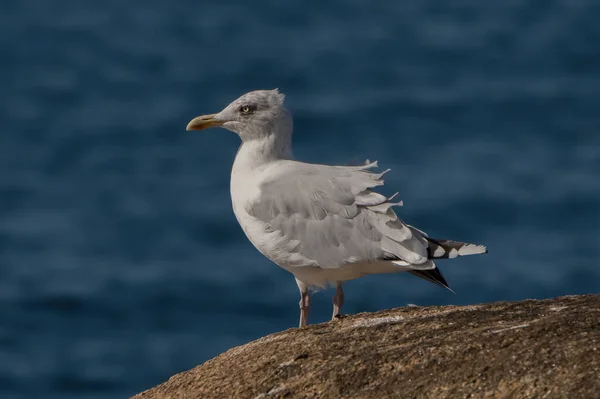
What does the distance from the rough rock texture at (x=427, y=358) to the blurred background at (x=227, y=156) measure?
1480 centimetres

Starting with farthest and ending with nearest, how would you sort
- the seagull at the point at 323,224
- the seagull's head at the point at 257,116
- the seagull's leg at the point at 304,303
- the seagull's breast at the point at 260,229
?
1. the seagull's head at the point at 257,116
2. the seagull's leg at the point at 304,303
3. the seagull's breast at the point at 260,229
4. the seagull at the point at 323,224

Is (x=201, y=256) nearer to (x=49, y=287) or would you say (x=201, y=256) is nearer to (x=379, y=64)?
(x=49, y=287)

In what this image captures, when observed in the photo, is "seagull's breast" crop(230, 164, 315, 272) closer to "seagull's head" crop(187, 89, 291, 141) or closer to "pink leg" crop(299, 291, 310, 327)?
"pink leg" crop(299, 291, 310, 327)

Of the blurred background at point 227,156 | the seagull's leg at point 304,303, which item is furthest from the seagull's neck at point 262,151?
the blurred background at point 227,156

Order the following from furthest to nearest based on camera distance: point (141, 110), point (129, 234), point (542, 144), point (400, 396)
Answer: point (141, 110)
point (542, 144)
point (129, 234)
point (400, 396)

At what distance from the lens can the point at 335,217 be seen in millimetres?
11102

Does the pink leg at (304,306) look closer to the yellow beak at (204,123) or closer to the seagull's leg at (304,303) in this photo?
the seagull's leg at (304,303)

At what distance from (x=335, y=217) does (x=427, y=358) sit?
2.96 meters

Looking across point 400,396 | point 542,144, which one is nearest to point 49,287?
point 542,144

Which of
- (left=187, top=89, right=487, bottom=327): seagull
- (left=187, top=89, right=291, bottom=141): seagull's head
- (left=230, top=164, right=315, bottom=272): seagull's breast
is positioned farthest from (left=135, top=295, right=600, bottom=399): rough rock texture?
(left=187, top=89, right=291, bottom=141): seagull's head

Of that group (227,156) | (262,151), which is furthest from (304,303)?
(227,156)

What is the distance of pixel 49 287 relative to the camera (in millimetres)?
27578

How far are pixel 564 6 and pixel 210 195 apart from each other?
707 inches

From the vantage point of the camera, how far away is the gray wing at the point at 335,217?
10602mm
